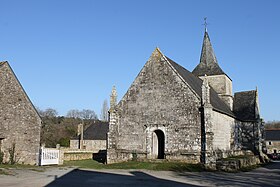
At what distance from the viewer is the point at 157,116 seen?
21609mm

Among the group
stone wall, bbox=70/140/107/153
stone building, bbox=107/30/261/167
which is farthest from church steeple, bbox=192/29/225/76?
stone wall, bbox=70/140/107/153

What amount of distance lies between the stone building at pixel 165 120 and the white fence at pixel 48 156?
12.6 ft

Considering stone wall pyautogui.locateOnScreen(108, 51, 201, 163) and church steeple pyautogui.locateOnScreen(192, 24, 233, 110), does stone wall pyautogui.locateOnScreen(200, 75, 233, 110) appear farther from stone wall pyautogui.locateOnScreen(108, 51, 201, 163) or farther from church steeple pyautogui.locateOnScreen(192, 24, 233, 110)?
stone wall pyautogui.locateOnScreen(108, 51, 201, 163)

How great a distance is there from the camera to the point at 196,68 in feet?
111

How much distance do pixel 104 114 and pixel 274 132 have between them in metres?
47.3

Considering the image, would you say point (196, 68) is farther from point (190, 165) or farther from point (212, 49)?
point (190, 165)

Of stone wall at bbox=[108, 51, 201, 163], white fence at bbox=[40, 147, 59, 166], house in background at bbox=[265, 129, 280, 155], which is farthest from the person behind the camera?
house in background at bbox=[265, 129, 280, 155]

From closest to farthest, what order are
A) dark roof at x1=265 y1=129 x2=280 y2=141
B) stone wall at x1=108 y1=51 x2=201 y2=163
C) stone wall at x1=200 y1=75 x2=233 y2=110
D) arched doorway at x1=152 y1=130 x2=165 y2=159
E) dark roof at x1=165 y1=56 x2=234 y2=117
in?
stone wall at x1=108 y1=51 x2=201 y2=163 → arched doorway at x1=152 y1=130 x2=165 y2=159 → dark roof at x1=165 y1=56 x2=234 y2=117 → stone wall at x1=200 y1=75 x2=233 y2=110 → dark roof at x1=265 y1=129 x2=280 y2=141

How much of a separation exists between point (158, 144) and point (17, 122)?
1016cm

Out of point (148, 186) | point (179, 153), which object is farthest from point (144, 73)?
point (148, 186)

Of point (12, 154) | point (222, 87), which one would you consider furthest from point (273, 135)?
point (12, 154)

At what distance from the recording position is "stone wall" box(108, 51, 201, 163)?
2033 cm

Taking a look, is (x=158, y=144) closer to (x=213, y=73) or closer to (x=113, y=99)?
(x=113, y=99)

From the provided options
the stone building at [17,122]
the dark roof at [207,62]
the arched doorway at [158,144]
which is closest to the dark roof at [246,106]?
the dark roof at [207,62]
